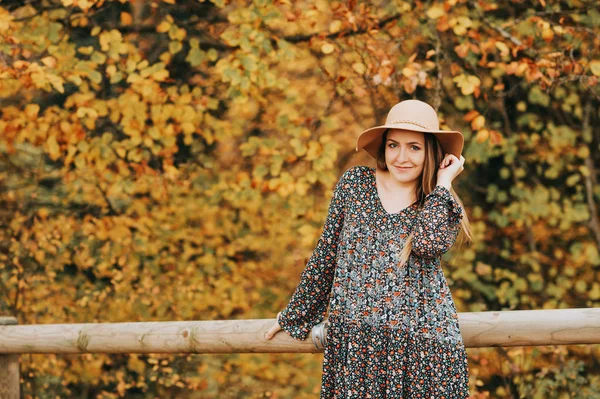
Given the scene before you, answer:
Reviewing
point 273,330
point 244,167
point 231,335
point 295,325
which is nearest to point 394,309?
point 295,325

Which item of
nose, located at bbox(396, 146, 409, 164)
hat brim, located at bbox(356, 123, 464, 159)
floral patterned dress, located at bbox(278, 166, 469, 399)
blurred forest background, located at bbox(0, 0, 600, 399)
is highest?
blurred forest background, located at bbox(0, 0, 600, 399)

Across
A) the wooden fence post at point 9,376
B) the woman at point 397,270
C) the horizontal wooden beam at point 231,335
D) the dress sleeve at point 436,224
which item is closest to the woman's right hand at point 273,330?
the horizontal wooden beam at point 231,335

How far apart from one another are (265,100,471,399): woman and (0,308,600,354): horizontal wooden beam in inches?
10.7

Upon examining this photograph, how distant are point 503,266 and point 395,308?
4626 millimetres

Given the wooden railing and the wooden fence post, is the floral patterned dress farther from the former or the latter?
the wooden fence post

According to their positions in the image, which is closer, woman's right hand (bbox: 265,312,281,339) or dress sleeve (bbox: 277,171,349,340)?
dress sleeve (bbox: 277,171,349,340)

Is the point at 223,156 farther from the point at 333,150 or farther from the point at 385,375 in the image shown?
the point at 385,375

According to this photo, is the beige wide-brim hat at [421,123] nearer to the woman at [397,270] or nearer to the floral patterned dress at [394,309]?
the woman at [397,270]

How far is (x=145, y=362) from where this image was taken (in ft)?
22.0

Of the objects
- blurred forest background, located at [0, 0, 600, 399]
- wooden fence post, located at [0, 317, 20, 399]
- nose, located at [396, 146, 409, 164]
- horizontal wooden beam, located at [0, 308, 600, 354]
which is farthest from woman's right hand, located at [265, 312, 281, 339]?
blurred forest background, located at [0, 0, 600, 399]

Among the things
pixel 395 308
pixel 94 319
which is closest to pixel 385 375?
pixel 395 308

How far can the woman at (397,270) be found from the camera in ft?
9.12

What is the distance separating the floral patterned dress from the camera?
278cm

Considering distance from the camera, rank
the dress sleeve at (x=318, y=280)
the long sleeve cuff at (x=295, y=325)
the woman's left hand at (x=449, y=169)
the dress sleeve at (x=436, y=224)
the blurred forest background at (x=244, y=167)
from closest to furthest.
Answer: the dress sleeve at (x=436, y=224) → the woman's left hand at (x=449, y=169) → the dress sleeve at (x=318, y=280) → the long sleeve cuff at (x=295, y=325) → the blurred forest background at (x=244, y=167)
